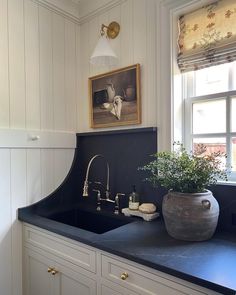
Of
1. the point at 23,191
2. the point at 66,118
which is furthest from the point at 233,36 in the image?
the point at 23,191

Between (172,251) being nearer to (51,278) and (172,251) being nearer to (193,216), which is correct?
(193,216)

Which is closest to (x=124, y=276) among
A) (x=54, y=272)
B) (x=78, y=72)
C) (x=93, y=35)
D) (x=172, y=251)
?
(x=172, y=251)

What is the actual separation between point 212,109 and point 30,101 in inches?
50.4

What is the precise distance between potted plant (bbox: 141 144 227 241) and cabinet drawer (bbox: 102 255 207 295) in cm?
29

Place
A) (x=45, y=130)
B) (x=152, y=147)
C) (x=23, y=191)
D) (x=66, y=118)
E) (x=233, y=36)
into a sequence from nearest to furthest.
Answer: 1. (x=233, y=36)
2. (x=152, y=147)
3. (x=23, y=191)
4. (x=45, y=130)
5. (x=66, y=118)

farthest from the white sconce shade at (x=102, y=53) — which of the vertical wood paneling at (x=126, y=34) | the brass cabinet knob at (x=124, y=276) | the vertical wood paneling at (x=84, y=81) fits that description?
the brass cabinet knob at (x=124, y=276)

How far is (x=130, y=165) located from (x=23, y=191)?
797mm

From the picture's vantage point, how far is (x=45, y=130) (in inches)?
76.1

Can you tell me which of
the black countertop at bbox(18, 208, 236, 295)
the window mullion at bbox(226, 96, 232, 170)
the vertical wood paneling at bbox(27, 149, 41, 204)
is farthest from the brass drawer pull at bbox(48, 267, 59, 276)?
the window mullion at bbox(226, 96, 232, 170)

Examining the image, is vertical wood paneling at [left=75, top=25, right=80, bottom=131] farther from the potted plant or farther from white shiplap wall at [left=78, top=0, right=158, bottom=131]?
the potted plant

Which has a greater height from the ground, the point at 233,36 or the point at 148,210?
the point at 233,36

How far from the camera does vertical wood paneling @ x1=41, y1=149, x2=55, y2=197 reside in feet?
6.30

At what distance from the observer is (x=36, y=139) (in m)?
1.85

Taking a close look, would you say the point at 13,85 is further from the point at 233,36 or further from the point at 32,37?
the point at 233,36
